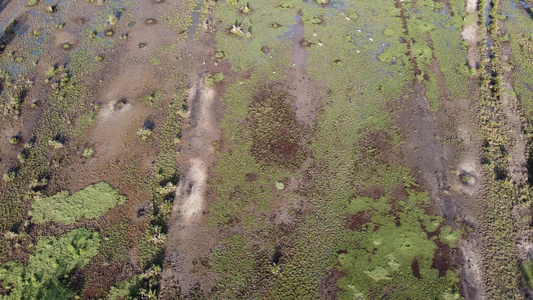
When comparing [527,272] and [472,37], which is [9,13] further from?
[527,272]

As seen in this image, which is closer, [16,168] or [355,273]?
[355,273]

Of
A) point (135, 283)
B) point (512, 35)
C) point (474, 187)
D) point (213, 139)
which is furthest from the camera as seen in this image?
point (512, 35)

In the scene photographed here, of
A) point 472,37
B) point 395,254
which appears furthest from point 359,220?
point 472,37

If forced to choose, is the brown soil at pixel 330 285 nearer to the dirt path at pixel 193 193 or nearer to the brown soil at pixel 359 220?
the brown soil at pixel 359 220

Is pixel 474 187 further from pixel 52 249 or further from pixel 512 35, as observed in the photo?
pixel 52 249

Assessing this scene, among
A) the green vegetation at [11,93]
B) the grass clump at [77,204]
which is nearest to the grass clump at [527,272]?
the grass clump at [77,204]

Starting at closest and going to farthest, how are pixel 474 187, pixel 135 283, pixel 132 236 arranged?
pixel 135 283
pixel 132 236
pixel 474 187

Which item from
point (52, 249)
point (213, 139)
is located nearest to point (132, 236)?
point (52, 249)
